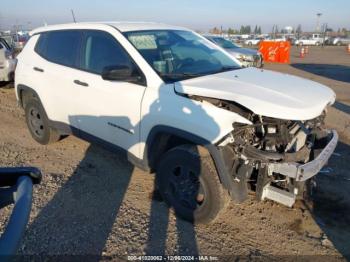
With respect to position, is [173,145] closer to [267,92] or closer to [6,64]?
[267,92]

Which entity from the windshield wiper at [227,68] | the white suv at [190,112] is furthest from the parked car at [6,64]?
the windshield wiper at [227,68]

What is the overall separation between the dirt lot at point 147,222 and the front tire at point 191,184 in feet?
0.55

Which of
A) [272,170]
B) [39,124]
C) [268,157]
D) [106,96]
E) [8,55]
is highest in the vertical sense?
[106,96]

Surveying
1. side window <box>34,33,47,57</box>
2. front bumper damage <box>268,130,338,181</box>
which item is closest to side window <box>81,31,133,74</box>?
side window <box>34,33,47,57</box>

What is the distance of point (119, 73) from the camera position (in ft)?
11.4

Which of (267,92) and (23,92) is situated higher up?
(267,92)

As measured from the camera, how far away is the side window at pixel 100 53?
12.6ft

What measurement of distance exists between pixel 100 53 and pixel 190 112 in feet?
5.29

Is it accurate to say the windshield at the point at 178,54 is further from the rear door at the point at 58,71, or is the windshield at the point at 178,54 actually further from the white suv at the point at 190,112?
the rear door at the point at 58,71

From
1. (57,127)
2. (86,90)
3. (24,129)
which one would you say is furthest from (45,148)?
(86,90)

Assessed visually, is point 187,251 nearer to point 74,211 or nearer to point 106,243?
point 106,243

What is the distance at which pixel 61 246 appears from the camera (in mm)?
3129

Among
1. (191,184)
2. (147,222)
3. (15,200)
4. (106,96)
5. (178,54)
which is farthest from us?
(178,54)

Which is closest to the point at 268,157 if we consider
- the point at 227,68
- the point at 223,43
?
the point at 227,68
